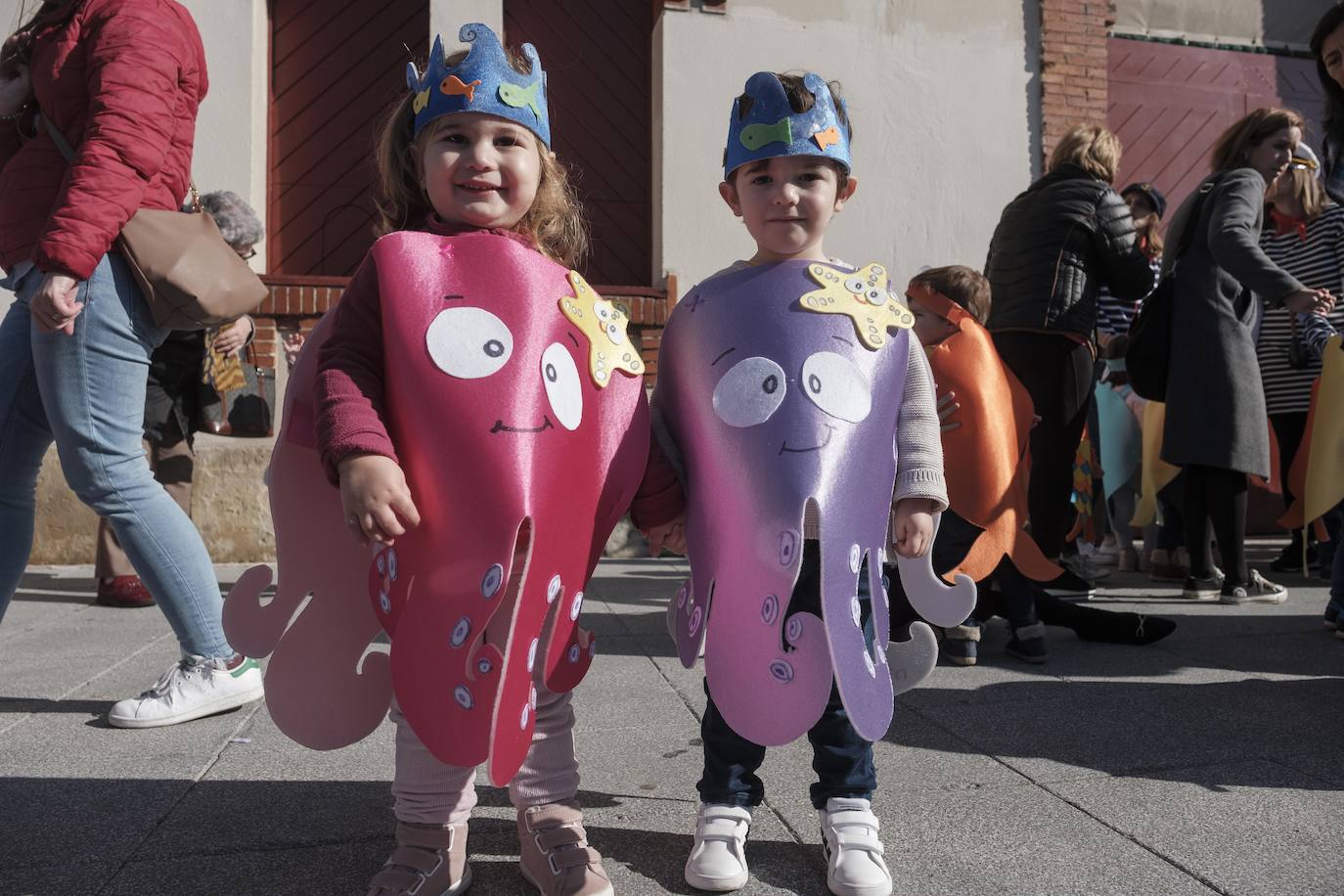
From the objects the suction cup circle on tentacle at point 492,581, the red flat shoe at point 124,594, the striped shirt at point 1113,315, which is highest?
the striped shirt at point 1113,315

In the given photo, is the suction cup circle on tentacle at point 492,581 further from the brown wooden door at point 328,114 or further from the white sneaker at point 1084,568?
the brown wooden door at point 328,114

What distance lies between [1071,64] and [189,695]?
658 centimetres

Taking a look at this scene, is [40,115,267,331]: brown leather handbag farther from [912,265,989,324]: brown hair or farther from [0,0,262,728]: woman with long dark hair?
[912,265,989,324]: brown hair

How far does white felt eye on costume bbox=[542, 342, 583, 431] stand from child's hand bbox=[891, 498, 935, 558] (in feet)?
2.04

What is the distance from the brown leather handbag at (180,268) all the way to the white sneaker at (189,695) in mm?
870

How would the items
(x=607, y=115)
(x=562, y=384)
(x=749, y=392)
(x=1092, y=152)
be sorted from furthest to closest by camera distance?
(x=607, y=115) → (x=1092, y=152) → (x=749, y=392) → (x=562, y=384)

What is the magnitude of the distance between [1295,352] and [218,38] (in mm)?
5750

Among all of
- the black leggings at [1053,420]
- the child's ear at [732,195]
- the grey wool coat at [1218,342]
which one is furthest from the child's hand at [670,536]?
the grey wool coat at [1218,342]

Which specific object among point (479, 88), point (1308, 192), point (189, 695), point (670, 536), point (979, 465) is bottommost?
point (189, 695)

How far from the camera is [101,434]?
98.0 inches

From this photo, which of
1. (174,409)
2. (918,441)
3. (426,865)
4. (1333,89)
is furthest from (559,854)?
(174,409)

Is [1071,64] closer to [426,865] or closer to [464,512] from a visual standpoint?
[464,512]

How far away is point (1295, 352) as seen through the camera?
4.49 meters

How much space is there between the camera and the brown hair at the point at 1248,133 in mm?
4117
